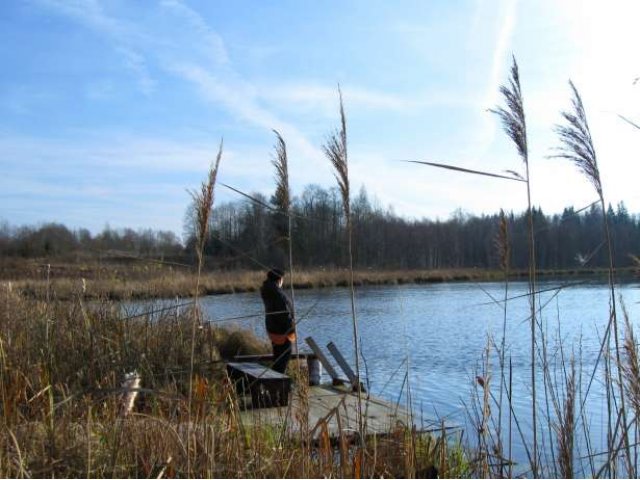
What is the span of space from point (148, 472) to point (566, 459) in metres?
1.86

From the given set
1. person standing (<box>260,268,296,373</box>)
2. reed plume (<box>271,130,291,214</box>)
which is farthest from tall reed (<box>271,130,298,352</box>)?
person standing (<box>260,268,296,373</box>)

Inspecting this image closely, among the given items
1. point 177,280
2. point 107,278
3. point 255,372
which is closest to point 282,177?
point 255,372

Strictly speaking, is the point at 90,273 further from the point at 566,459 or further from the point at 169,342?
the point at 566,459

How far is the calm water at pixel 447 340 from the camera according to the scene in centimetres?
813

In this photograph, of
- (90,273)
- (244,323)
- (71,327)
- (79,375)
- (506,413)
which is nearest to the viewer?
(79,375)

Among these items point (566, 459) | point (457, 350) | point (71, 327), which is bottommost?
point (457, 350)

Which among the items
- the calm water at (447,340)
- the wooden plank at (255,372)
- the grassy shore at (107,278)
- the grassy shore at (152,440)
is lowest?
the calm water at (447,340)

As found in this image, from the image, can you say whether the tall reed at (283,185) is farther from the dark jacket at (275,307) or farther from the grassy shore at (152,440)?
the dark jacket at (275,307)

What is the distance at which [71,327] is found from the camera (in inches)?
232

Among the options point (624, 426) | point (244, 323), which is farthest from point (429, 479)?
point (244, 323)

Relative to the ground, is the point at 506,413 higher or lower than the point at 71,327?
lower

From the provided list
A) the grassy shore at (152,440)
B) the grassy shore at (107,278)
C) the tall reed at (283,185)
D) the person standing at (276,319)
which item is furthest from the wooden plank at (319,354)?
the tall reed at (283,185)

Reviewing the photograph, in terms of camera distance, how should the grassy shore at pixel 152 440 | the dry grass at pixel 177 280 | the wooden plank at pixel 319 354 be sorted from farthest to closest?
1. the wooden plank at pixel 319 354
2. the dry grass at pixel 177 280
3. the grassy shore at pixel 152 440

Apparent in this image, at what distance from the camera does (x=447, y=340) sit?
612 inches
